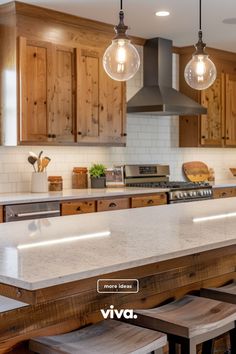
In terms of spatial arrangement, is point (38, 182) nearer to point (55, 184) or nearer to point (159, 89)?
point (55, 184)

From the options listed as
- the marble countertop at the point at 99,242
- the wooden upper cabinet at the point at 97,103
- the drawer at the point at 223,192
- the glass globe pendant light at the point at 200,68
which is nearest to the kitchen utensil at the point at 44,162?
the wooden upper cabinet at the point at 97,103

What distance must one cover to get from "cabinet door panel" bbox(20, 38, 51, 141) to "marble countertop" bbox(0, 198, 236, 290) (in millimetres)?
1885

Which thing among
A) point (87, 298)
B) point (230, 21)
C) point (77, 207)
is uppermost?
point (230, 21)

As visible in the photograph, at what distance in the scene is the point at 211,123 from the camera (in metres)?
6.93

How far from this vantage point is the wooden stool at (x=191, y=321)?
→ 2.10 meters

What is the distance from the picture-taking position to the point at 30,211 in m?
4.51

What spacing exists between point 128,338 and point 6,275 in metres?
0.55

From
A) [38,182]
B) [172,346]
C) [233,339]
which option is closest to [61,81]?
[38,182]

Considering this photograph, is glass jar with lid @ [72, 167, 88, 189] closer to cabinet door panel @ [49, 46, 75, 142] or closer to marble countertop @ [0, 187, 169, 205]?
marble countertop @ [0, 187, 169, 205]

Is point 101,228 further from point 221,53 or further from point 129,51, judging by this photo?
point 221,53

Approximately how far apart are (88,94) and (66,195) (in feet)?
3.89

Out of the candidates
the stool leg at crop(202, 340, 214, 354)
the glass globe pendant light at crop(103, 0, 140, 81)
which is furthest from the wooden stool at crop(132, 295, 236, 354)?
the glass globe pendant light at crop(103, 0, 140, 81)

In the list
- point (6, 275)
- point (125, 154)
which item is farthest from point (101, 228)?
point (125, 154)

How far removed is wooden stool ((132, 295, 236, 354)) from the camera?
2.10m
